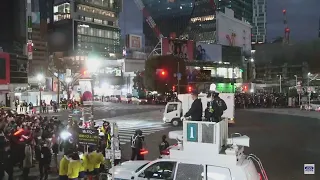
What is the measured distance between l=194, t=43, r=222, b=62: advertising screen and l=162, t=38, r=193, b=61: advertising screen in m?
2.98

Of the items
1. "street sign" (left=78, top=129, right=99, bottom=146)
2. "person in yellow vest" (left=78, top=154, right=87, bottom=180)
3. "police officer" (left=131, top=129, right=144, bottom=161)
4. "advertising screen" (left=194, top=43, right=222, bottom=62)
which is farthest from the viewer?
"advertising screen" (left=194, top=43, right=222, bottom=62)

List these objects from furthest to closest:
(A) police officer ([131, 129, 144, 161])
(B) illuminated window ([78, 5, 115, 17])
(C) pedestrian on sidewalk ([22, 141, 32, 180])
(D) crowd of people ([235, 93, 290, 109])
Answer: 1. (B) illuminated window ([78, 5, 115, 17])
2. (D) crowd of people ([235, 93, 290, 109])
3. (A) police officer ([131, 129, 144, 161])
4. (C) pedestrian on sidewalk ([22, 141, 32, 180])

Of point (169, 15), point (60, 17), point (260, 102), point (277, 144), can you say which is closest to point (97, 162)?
point (277, 144)

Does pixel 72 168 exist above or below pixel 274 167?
above

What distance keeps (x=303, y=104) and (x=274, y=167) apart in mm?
31962

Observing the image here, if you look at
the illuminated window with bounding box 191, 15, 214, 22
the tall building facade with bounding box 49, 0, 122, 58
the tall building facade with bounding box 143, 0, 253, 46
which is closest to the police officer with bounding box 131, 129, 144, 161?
the tall building facade with bounding box 49, 0, 122, 58

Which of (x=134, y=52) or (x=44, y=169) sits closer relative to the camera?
(x=44, y=169)

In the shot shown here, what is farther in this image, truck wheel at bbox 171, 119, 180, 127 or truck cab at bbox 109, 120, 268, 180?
truck wheel at bbox 171, 119, 180, 127

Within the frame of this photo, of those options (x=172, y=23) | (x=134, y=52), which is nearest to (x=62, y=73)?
(x=134, y=52)

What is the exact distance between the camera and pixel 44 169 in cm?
1077

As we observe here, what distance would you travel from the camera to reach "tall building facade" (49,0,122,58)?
356 ft

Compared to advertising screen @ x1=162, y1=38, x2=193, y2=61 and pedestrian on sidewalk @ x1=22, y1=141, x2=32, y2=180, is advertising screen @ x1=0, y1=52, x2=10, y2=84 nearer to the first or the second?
pedestrian on sidewalk @ x1=22, y1=141, x2=32, y2=180

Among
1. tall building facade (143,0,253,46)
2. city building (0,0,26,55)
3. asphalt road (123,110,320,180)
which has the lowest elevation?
asphalt road (123,110,320,180)

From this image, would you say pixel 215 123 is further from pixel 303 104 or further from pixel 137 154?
pixel 303 104
